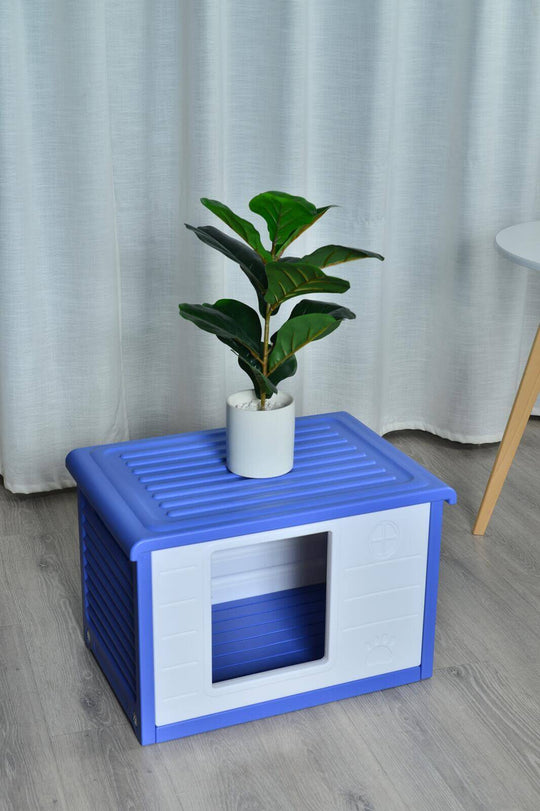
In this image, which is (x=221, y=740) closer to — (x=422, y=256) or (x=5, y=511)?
(x=5, y=511)

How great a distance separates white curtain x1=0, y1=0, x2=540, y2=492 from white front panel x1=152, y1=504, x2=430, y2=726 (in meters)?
0.78

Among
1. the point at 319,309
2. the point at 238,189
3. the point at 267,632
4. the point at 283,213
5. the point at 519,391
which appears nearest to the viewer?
the point at 283,213

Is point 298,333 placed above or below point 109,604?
above

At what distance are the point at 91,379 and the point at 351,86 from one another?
781mm

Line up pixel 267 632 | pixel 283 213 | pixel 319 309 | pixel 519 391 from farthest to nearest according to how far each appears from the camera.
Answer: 1. pixel 519 391
2. pixel 267 632
3. pixel 319 309
4. pixel 283 213

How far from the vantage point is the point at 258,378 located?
1325mm

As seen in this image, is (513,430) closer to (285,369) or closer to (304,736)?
(285,369)

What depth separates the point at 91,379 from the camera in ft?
6.42

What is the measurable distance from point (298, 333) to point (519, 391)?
0.61m

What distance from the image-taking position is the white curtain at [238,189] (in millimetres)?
1821

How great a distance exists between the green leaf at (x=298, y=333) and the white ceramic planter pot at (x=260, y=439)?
7cm

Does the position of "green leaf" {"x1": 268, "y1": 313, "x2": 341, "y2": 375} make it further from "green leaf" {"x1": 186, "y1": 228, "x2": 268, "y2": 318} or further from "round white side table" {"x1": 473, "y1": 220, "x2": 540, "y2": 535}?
"round white side table" {"x1": 473, "y1": 220, "x2": 540, "y2": 535}

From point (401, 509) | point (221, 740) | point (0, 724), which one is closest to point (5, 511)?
point (0, 724)

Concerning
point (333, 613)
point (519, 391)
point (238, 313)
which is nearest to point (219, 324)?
point (238, 313)
